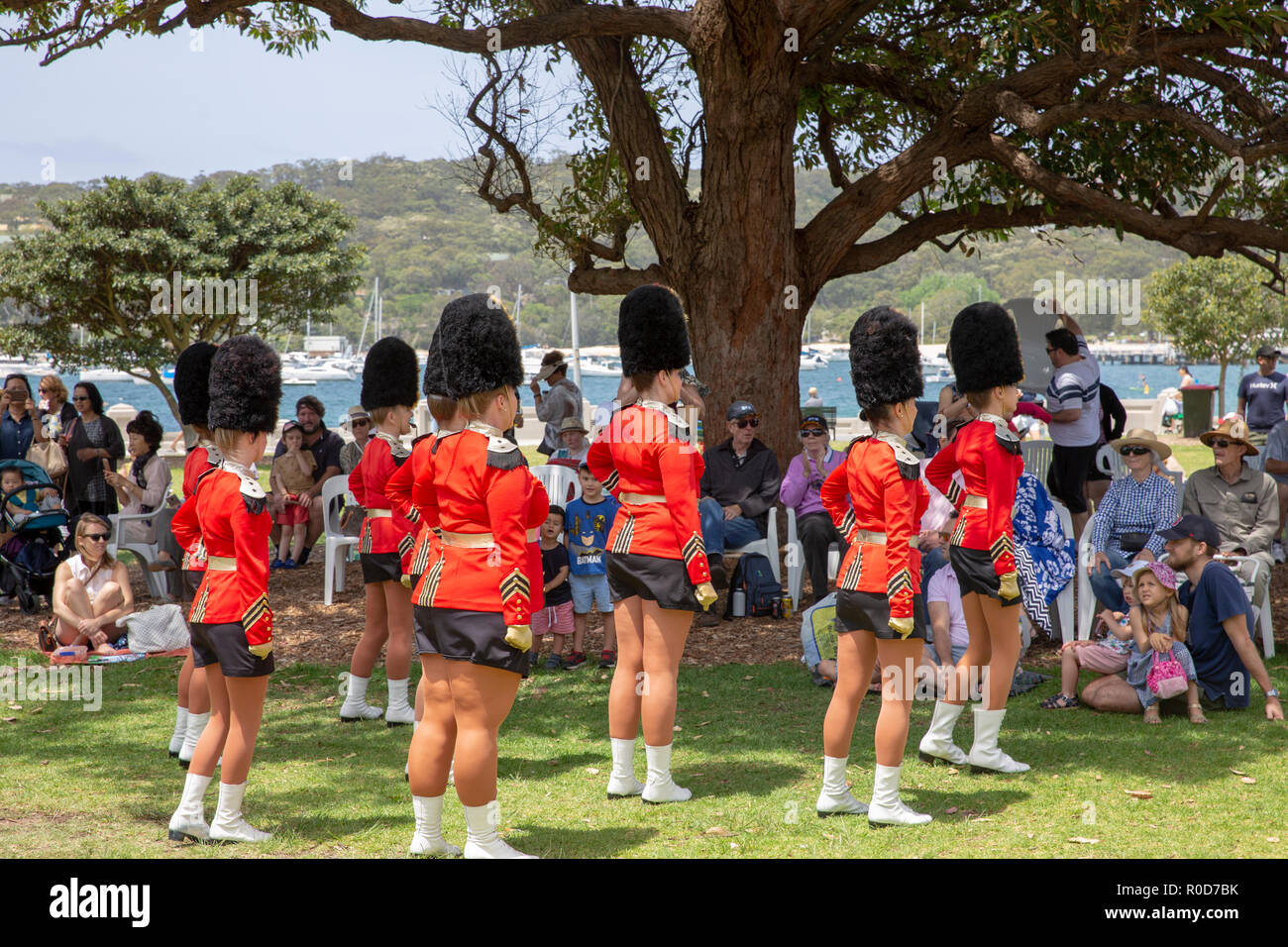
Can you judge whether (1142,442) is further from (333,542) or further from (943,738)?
(333,542)

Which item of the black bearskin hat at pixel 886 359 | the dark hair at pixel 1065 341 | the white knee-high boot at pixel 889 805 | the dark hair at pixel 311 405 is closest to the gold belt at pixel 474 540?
the black bearskin hat at pixel 886 359

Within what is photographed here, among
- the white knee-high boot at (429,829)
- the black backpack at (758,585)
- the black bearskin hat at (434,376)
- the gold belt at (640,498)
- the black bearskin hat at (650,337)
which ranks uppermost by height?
the black bearskin hat at (650,337)

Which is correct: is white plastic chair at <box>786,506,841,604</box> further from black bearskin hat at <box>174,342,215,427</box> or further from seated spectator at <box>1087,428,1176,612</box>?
black bearskin hat at <box>174,342,215,427</box>

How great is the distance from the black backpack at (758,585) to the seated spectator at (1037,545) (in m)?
2.42

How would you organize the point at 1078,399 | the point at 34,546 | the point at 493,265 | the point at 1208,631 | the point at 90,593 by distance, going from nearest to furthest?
the point at 1208,631 < the point at 90,593 < the point at 1078,399 < the point at 34,546 < the point at 493,265

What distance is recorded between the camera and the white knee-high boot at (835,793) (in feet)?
16.7

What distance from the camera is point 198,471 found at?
5383 millimetres

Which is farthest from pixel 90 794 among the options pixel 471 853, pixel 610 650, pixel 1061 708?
pixel 1061 708

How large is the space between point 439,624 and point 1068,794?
3.03m

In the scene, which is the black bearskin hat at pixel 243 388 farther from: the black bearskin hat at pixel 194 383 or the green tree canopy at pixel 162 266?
the green tree canopy at pixel 162 266

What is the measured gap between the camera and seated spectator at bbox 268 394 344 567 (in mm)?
12055

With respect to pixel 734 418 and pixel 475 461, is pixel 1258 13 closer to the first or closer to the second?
pixel 734 418

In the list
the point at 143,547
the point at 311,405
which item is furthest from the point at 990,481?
the point at 311,405

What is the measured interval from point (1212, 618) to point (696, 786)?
328 centimetres
